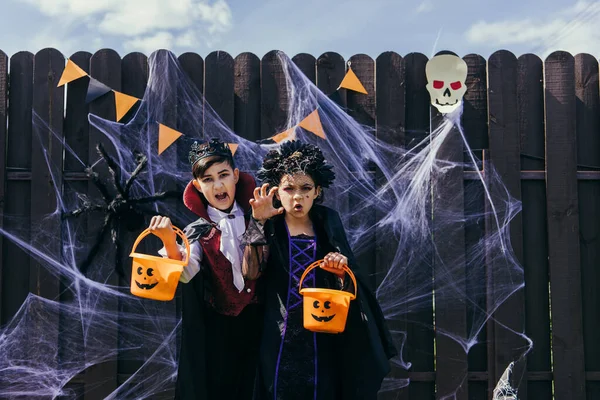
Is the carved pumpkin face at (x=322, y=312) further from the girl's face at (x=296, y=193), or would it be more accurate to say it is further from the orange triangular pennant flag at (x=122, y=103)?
the orange triangular pennant flag at (x=122, y=103)

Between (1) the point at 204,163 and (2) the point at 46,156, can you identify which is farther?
(2) the point at 46,156

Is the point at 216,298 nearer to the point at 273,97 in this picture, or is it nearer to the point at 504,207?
the point at 273,97

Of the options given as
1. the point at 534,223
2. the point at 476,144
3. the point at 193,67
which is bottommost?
the point at 534,223

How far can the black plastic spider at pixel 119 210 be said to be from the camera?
3.48 meters

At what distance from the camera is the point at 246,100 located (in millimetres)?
3578

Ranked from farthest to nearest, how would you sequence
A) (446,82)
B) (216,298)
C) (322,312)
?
(446,82) → (216,298) → (322,312)

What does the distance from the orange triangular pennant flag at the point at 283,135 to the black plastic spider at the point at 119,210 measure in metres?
0.65

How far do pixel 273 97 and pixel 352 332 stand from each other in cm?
159

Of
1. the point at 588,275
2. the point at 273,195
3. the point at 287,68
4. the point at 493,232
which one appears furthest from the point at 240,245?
the point at 588,275

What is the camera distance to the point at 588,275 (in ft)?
11.7

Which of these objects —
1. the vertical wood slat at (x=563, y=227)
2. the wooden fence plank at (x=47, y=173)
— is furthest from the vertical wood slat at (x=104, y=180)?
the vertical wood slat at (x=563, y=227)

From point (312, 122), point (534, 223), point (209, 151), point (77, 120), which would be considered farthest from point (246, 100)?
point (534, 223)

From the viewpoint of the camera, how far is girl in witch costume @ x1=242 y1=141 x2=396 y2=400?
2521 mm

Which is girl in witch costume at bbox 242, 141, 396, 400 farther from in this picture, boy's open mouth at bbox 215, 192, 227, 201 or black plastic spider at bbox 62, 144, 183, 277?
black plastic spider at bbox 62, 144, 183, 277
